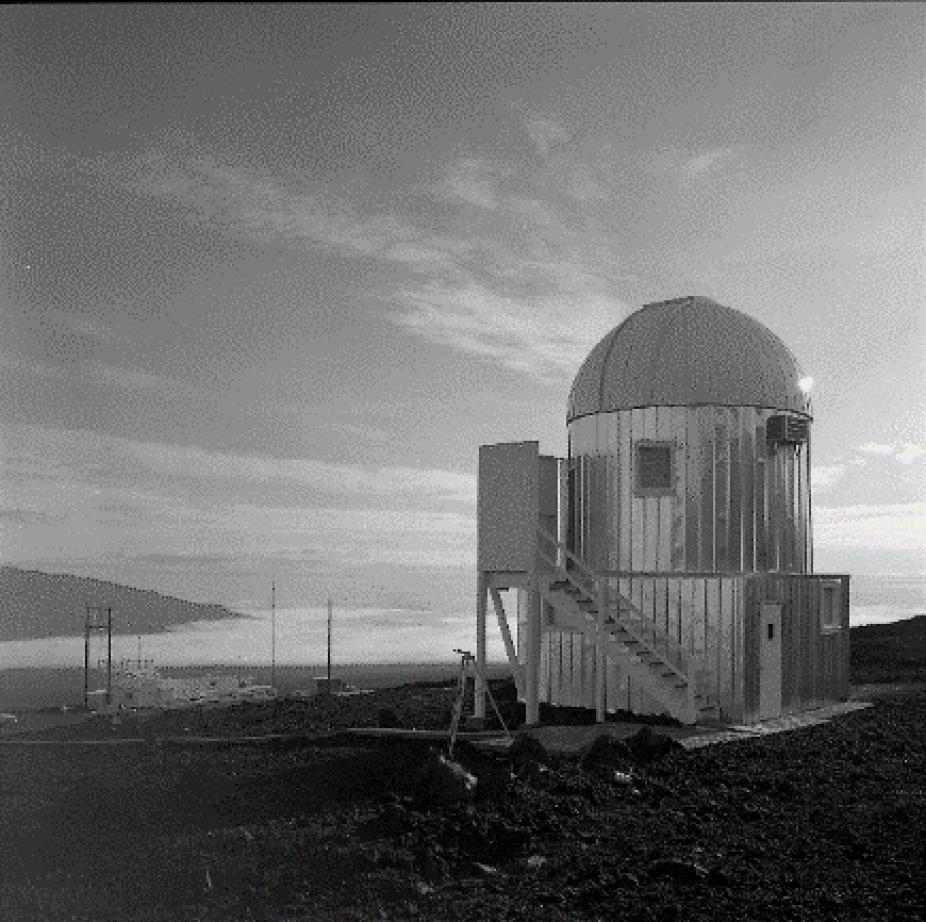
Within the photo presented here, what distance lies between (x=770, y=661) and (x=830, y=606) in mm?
3406

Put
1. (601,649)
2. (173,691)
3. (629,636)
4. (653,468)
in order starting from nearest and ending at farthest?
(601,649) < (629,636) < (653,468) < (173,691)

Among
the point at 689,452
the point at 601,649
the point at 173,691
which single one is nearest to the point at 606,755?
the point at 601,649

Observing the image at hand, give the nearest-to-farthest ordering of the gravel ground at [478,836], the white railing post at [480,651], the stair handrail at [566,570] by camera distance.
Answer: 1. the gravel ground at [478,836]
2. the stair handrail at [566,570]
3. the white railing post at [480,651]

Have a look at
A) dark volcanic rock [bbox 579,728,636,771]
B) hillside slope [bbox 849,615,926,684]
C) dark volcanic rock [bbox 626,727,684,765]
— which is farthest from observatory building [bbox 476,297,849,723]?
hillside slope [bbox 849,615,926,684]

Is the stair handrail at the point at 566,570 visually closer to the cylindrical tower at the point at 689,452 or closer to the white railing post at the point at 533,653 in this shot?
the white railing post at the point at 533,653

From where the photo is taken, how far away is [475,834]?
10945mm

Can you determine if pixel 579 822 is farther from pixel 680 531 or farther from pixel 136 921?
pixel 680 531

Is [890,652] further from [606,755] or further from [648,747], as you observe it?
[606,755]

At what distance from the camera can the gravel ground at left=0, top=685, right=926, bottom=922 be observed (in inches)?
365

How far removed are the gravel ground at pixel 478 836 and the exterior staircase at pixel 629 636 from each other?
2430 mm

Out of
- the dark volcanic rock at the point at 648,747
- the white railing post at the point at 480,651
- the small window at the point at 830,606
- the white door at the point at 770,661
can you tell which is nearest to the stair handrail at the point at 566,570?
the white railing post at the point at 480,651

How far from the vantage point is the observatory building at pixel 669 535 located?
1934 cm

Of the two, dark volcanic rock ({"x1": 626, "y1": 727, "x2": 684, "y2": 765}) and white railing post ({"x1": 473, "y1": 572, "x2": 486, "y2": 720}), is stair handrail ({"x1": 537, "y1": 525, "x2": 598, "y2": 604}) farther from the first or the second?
dark volcanic rock ({"x1": 626, "y1": 727, "x2": 684, "y2": 765})

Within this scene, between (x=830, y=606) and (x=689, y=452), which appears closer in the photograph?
(x=689, y=452)
